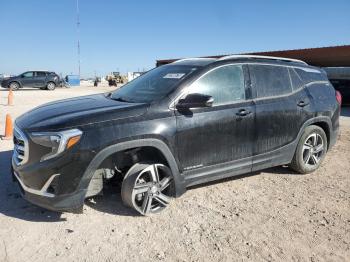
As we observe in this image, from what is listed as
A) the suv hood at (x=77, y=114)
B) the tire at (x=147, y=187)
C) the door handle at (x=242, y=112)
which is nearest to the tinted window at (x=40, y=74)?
the suv hood at (x=77, y=114)

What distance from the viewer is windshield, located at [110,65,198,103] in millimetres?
4531

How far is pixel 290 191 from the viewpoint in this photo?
5168 millimetres

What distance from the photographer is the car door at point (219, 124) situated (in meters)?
4.39

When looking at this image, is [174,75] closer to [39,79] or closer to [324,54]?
[324,54]

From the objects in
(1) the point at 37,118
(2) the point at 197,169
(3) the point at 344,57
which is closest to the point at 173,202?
(2) the point at 197,169

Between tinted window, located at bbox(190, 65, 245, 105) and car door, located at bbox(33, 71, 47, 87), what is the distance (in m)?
30.0

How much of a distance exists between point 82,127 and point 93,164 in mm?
391

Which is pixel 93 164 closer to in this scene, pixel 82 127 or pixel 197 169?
pixel 82 127

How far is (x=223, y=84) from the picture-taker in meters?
4.80

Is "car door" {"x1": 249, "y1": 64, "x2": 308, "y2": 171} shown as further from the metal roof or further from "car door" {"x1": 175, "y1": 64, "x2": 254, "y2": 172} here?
the metal roof

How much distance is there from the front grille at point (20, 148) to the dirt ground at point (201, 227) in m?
0.67

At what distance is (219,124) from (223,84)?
0.55m

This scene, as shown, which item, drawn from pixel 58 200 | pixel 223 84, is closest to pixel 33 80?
pixel 223 84

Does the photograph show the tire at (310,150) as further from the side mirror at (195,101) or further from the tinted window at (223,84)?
the side mirror at (195,101)
